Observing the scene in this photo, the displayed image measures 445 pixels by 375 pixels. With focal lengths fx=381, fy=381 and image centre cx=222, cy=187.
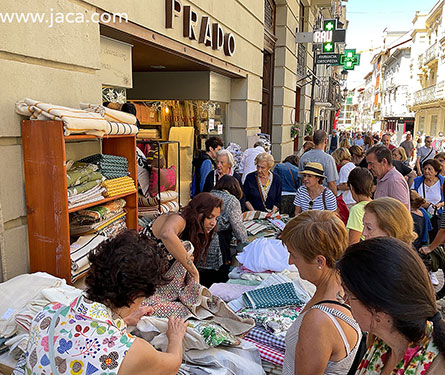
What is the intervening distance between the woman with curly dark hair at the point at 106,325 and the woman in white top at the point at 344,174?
16.0ft

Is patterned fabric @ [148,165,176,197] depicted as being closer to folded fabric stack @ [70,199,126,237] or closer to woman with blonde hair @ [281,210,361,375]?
folded fabric stack @ [70,199,126,237]

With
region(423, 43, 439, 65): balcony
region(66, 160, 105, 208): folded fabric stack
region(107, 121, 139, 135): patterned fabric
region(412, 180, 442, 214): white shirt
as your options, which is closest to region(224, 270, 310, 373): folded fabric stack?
region(66, 160, 105, 208): folded fabric stack

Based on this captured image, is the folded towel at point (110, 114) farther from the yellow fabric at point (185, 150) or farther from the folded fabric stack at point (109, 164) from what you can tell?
the yellow fabric at point (185, 150)

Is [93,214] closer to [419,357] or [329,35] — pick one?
[419,357]

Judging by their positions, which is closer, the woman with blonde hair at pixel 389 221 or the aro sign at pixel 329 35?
the woman with blonde hair at pixel 389 221

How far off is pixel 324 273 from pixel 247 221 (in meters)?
3.06

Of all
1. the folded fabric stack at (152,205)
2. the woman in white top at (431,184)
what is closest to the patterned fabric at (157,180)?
the folded fabric stack at (152,205)

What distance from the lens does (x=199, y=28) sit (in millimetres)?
5785

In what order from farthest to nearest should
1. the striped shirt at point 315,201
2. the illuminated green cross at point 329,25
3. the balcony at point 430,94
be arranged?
the balcony at point 430,94, the illuminated green cross at point 329,25, the striped shirt at point 315,201

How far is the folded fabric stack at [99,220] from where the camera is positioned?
3223 mm

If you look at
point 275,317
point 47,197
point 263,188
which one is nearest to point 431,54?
point 263,188

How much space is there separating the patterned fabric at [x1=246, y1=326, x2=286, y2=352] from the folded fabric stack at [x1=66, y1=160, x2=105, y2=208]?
162cm

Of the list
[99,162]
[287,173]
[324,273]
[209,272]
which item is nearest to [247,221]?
[209,272]

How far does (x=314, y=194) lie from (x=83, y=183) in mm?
2812
